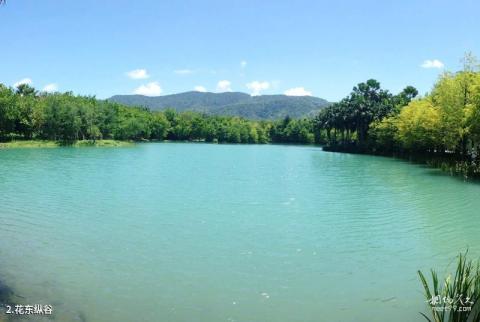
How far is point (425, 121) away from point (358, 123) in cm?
4508

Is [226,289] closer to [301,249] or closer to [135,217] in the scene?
[301,249]

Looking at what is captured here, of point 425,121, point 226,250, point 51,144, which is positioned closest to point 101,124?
point 51,144

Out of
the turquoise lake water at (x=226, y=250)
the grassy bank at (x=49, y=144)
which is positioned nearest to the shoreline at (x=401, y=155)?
the grassy bank at (x=49, y=144)

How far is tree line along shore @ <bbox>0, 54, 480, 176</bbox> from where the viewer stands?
154 feet

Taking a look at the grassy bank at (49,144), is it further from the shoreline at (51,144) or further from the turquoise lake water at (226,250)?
the turquoise lake water at (226,250)

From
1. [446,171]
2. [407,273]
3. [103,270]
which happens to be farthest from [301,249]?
[446,171]

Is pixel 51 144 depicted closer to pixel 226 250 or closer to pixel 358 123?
pixel 358 123

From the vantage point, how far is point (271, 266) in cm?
1291

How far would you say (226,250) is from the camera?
14.6 m

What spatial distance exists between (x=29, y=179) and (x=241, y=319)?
94.5ft

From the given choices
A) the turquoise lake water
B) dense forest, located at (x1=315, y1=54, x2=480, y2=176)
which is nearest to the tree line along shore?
dense forest, located at (x1=315, y1=54, x2=480, y2=176)

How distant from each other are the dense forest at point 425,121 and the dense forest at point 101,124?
56400 millimetres

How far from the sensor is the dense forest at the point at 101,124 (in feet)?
301

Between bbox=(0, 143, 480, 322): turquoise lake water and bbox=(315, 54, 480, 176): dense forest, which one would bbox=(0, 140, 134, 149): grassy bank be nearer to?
bbox=(315, 54, 480, 176): dense forest
